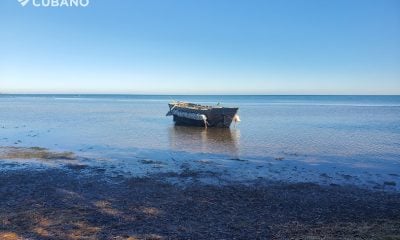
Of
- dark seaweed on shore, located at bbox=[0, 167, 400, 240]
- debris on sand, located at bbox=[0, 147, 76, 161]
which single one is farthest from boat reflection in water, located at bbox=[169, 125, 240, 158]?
dark seaweed on shore, located at bbox=[0, 167, 400, 240]

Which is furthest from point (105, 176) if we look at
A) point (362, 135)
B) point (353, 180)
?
point (362, 135)

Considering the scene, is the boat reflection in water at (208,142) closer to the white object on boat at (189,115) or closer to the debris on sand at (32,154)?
the white object on boat at (189,115)

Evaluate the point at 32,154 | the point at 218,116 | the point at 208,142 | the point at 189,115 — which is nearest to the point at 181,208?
the point at 32,154

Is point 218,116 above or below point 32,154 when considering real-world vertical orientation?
above

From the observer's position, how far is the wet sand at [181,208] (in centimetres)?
785

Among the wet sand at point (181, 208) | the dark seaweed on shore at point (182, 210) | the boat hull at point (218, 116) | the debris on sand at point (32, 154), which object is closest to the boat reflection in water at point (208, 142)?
the boat hull at point (218, 116)

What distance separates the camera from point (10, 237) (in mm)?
7402

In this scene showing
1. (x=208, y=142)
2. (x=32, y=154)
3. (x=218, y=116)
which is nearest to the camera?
(x=32, y=154)

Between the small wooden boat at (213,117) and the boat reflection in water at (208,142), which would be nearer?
the boat reflection in water at (208,142)

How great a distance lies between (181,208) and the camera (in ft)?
31.9

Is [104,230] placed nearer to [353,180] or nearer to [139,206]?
[139,206]

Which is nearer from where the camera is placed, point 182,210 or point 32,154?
point 182,210

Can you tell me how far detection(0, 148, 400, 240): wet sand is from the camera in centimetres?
785

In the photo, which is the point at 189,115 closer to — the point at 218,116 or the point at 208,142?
the point at 218,116
